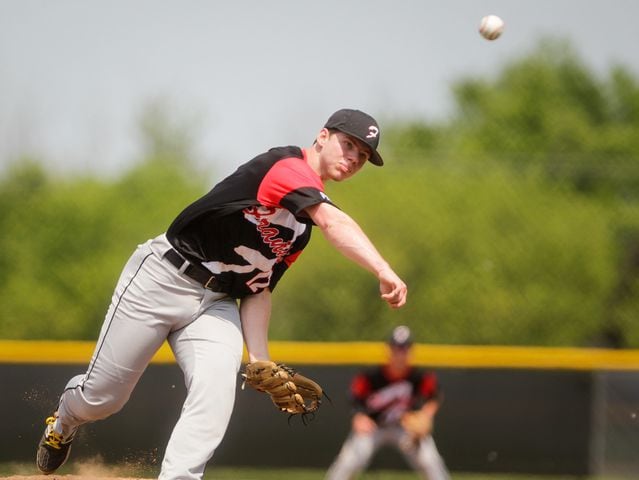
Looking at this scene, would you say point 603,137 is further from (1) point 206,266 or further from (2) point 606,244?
(1) point 206,266

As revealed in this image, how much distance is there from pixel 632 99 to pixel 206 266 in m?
25.7

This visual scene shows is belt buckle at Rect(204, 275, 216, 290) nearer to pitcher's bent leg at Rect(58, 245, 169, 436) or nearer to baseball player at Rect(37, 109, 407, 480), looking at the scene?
baseball player at Rect(37, 109, 407, 480)

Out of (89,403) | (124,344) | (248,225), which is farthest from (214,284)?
(89,403)

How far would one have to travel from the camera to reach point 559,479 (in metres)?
9.06

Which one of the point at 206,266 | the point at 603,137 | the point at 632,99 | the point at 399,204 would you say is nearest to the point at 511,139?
the point at 603,137

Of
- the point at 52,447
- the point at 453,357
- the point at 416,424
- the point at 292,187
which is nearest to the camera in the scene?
the point at 292,187

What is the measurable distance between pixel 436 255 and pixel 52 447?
29.7 feet

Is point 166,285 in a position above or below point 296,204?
below

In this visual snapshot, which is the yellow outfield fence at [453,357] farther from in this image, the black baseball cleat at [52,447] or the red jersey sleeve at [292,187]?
the red jersey sleeve at [292,187]

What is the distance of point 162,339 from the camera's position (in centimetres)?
439

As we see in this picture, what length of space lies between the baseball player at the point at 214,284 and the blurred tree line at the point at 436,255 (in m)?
7.91

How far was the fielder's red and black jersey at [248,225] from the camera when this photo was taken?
4113 mm

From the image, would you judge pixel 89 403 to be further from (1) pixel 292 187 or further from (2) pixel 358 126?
(2) pixel 358 126

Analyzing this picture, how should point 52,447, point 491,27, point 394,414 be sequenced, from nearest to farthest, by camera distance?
point 52,447
point 491,27
point 394,414
